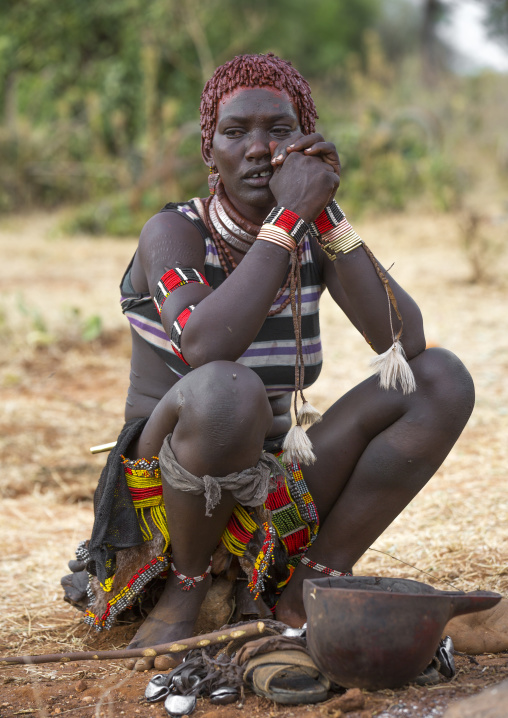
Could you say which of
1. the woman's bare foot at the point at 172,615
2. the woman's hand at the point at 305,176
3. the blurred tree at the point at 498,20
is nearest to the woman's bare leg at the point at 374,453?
the woman's bare foot at the point at 172,615

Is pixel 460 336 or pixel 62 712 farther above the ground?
pixel 460 336

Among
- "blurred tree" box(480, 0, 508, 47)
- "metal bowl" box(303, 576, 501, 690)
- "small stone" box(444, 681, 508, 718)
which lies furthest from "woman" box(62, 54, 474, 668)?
"blurred tree" box(480, 0, 508, 47)

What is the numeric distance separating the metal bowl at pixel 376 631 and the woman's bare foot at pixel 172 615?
0.53 metres

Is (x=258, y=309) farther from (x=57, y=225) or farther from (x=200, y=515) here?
(x=57, y=225)

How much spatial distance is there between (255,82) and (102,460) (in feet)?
8.38

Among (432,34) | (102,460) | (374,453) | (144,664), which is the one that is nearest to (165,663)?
(144,664)

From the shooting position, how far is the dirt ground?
6.17 feet

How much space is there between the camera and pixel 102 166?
1194 centimetres

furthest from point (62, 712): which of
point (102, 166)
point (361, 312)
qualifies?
point (102, 166)

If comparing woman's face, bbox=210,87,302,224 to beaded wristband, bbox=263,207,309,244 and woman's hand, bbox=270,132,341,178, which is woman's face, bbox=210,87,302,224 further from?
beaded wristband, bbox=263,207,309,244

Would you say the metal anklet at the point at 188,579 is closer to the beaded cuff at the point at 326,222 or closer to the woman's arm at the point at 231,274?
the woman's arm at the point at 231,274

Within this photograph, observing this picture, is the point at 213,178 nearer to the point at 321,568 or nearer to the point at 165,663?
the point at 321,568

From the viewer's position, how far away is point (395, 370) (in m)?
2.10

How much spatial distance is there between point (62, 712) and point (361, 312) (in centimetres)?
122
